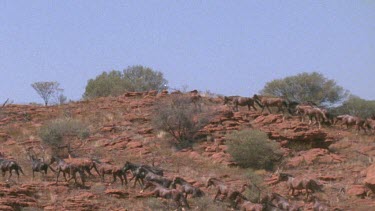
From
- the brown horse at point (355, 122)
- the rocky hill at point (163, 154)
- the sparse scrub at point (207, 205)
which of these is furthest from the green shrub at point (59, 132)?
the brown horse at point (355, 122)

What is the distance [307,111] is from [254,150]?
669 cm

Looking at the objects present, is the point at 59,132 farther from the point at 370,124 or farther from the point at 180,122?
the point at 370,124

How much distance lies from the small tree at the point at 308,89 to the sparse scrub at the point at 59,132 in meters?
21.0

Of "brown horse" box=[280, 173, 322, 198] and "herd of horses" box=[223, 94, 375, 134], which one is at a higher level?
"herd of horses" box=[223, 94, 375, 134]

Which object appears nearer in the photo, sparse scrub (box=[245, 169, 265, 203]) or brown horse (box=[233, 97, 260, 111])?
sparse scrub (box=[245, 169, 265, 203])

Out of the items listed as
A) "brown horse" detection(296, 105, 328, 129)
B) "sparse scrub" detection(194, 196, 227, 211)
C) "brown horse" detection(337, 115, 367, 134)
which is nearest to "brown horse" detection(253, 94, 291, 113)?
"brown horse" detection(296, 105, 328, 129)

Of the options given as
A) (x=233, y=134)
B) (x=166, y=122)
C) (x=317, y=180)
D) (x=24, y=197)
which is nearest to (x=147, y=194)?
(x=24, y=197)

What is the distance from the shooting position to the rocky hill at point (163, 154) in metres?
25.5

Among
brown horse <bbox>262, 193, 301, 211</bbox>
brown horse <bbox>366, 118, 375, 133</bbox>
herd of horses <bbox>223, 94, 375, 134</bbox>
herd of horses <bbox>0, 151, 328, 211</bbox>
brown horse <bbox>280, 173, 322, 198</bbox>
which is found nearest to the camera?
brown horse <bbox>262, 193, 301, 211</bbox>

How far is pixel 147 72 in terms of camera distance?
59719 mm

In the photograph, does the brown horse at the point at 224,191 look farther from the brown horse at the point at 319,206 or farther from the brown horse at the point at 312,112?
the brown horse at the point at 312,112

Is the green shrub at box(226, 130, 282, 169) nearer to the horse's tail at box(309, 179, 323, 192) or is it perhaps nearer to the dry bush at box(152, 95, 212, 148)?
the dry bush at box(152, 95, 212, 148)

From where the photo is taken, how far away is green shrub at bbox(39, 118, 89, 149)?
1382 inches

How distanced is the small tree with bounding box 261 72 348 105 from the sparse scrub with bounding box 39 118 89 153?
2098 centimetres
